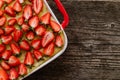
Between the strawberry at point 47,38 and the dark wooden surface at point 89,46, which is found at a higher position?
the strawberry at point 47,38

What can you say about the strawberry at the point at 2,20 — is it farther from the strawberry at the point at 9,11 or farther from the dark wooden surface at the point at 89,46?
the dark wooden surface at the point at 89,46

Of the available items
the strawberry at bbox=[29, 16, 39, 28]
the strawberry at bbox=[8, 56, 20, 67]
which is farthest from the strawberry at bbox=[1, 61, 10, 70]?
the strawberry at bbox=[29, 16, 39, 28]

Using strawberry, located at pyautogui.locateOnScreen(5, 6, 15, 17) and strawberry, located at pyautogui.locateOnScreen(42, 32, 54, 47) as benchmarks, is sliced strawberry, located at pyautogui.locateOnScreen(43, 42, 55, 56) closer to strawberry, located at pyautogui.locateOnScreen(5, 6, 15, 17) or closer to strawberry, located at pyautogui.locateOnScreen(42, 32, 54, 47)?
strawberry, located at pyautogui.locateOnScreen(42, 32, 54, 47)

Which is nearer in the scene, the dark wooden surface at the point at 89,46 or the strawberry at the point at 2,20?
the strawberry at the point at 2,20

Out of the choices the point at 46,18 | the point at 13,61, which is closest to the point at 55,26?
the point at 46,18

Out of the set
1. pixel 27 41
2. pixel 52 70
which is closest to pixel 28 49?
pixel 27 41

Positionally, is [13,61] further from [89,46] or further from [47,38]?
[89,46]

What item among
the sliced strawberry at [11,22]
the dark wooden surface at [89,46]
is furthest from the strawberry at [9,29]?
the dark wooden surface at [89,46]

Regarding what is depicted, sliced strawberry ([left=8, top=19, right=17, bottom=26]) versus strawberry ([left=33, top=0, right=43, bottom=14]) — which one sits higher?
strawberry ([left=33, top=0, right=43, bottom=14])

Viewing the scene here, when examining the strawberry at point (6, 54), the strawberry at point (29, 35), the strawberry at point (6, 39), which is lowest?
the strawberry at point (6, 54)
